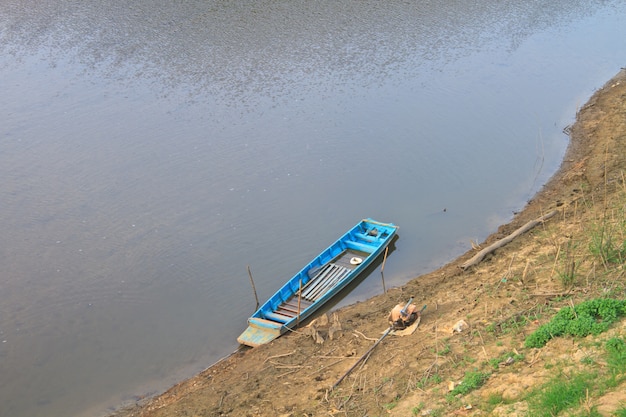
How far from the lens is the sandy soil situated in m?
8.63

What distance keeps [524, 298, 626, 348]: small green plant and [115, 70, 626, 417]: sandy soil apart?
0.14 meters

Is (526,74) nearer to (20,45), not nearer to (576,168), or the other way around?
(576,168)

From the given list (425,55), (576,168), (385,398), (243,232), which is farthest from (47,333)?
(425,55)

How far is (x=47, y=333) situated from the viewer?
13570 millimetres

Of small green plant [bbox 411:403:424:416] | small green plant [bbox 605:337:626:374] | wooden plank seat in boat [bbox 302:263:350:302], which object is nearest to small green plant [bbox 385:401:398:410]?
small green plant [bbox 411:403:424:416]

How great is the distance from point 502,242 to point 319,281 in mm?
3974

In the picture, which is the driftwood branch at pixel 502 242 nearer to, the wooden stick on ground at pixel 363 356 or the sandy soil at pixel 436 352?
the sandy soil at pixel 436 352

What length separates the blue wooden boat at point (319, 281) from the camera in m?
13.1

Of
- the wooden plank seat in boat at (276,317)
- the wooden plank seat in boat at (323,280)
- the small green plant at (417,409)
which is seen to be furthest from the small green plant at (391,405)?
the wooden plank seat in boat at (323,280)

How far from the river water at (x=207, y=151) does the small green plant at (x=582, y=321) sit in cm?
370

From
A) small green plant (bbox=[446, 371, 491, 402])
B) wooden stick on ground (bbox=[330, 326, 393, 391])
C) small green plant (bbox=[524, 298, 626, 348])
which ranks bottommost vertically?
wooden stick on ground (bbox=[330, 326, 393, 391])

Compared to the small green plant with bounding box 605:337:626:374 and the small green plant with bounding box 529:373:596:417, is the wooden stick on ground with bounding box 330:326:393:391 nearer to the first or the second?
the small green plant with bounding box 529:373:596:417

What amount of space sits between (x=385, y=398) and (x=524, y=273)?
12.2 ft

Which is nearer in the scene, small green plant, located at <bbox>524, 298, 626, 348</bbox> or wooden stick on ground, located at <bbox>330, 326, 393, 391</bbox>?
small green plant, located at <bbox>524, 298, 626, 348</bbox>
